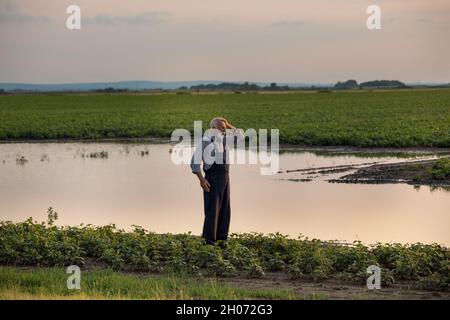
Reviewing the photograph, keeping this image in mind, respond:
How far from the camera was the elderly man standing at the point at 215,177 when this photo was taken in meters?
12.2

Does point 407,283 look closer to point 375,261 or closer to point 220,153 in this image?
point 375,261

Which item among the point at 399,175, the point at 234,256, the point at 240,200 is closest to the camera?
the point at 234,256

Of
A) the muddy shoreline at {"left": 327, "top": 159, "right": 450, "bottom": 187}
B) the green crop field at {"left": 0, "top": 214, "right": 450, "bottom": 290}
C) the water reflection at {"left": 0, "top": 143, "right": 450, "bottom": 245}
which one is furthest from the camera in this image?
the muddy shoreline at {"left": 327, "top": 159, "right": 450, "bottom": 187}

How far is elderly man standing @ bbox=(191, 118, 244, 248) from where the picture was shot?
12.2 metres

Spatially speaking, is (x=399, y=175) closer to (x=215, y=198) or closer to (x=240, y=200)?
(x=240, y=200)

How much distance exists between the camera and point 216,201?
40.8ft

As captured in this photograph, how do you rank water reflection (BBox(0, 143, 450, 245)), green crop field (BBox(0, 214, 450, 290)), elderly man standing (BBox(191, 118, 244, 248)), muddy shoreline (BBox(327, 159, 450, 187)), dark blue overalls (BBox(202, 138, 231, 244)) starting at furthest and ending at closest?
muddy shoreline (BBox(327, 159, 450, 187)), water reflection (BBox(0, 143, 450, 245)), dark blue overalls (BBox(202, 138, 231, 244)), elderly man standing (BBox(191, 118, 244, 248)), green crop field (BBox(0, 214, 450, 290))

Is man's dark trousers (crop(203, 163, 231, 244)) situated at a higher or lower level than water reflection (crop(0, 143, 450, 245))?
higher

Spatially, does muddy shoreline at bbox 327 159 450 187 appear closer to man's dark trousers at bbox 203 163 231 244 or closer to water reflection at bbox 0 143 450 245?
water reflection at bbox 0 143 450 245

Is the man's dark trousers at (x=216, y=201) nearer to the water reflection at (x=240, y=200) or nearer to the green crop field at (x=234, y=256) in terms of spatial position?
the green crop field at (x=234, y=256)

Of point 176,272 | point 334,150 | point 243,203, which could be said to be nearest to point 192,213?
point 243,203

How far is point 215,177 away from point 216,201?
1.10ft

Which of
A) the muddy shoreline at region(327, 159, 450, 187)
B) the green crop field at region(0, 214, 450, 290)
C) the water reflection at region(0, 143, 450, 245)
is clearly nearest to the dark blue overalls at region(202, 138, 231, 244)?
the green crop field at region(0, 214, 450, 290)

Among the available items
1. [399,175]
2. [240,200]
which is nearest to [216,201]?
[240,200]
